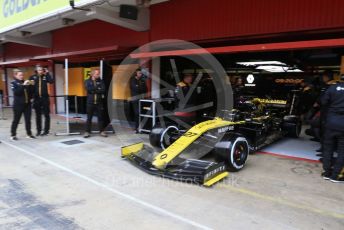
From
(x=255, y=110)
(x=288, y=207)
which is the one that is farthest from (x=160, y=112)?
(x=288, y=207)

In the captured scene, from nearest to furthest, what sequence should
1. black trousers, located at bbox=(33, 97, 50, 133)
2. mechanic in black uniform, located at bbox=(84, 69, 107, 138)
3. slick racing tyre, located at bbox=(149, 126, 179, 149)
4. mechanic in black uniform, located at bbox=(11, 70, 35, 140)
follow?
slick racing tyre, located at bbox=(149, 126, 179, 149), mechanic in black uniform, located at bbox=(11, 70, 35, 140), mechanic in black uniform, located at bbox=(84, 69, 107, 138), black trousers, located at bbox=(33, 97, 50, 133)

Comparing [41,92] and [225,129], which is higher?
[41,92]

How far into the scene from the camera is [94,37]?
10797 mm

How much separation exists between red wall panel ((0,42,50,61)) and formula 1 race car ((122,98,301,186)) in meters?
10.4

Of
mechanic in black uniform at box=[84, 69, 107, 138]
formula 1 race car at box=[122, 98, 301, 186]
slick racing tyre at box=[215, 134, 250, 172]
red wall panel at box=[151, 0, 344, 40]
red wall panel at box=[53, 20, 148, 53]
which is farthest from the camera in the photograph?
red wall panel at box=[53, 20, 148, 53]

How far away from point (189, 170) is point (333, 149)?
7.48ft

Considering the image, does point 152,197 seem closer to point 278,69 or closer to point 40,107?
point 40,107

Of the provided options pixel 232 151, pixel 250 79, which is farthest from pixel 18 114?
pixel 250 79

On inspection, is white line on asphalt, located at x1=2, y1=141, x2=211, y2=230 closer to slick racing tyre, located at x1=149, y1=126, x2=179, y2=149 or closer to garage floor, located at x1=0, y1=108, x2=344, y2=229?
garage floor, located at x1=0, y1=108, x2=344, y2=229

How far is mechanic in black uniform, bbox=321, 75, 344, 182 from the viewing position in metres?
4.48

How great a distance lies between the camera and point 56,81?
13.0 metres

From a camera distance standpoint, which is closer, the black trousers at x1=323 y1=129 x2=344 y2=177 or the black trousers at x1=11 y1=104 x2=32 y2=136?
the black trousers at x1=323 y1=129 x2=344 y2=177

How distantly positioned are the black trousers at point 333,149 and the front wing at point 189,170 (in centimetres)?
158

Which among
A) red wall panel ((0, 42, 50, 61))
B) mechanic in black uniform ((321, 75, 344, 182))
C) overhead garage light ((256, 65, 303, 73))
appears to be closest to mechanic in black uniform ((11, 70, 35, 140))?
mechanic in black uniform ((321, 75, 344, 182))
